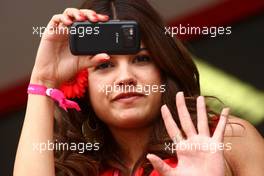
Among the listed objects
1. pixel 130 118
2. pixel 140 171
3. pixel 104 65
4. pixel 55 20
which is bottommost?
pixel 140 171

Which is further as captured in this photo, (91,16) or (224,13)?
(224,13)

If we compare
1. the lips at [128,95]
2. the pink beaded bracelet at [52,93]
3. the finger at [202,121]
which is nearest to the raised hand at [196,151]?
the finger at [202,121]

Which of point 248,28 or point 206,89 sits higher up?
point 248,28

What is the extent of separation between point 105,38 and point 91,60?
0.24ft

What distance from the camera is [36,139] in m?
1.90

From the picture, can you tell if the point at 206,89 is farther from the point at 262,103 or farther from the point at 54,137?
the point at 54,137

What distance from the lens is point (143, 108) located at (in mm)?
1907

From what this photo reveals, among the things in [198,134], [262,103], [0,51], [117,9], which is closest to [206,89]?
[262,103]

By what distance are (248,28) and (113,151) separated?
107cm

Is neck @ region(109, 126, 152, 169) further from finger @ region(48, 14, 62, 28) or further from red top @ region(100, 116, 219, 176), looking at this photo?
finger @ region(48, 14, 62, 28)
